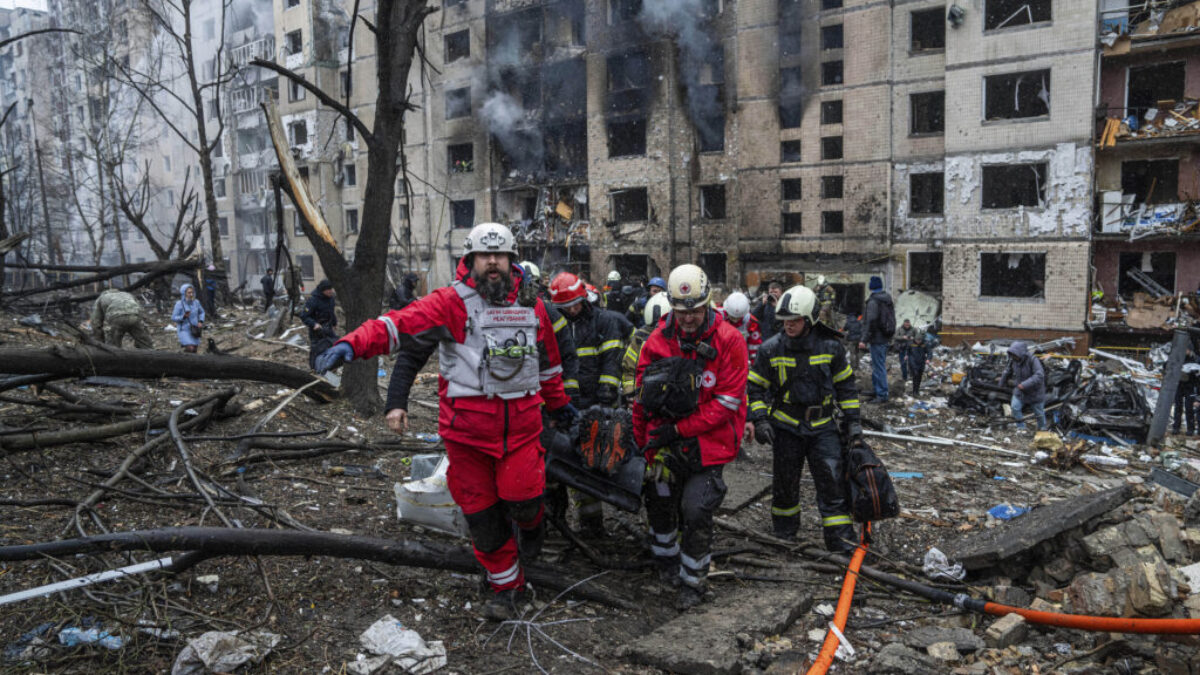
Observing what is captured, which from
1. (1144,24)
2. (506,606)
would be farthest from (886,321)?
(1144,24)

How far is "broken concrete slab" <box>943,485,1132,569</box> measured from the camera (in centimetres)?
452

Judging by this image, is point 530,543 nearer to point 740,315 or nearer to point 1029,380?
point 740,315

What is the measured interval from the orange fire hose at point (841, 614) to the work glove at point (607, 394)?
1858 millimetres

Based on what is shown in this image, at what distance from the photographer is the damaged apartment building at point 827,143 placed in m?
20.0

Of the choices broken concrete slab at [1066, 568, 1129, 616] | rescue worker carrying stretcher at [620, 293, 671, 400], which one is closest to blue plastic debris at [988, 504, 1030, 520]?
broken concrete slab at [1066, 568, 1129, 616]

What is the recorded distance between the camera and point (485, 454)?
3.96 meters

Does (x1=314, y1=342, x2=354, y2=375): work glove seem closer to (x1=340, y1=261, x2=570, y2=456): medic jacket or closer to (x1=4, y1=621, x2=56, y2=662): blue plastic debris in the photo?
(x1=340, y1=261, x2=570, y2=456): medic jacket

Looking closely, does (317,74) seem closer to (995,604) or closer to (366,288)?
(366,288)

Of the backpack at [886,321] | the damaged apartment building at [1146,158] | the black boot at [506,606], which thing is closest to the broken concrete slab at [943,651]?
the black boot at [506,606]

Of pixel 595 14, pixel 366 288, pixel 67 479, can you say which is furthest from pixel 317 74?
pixel 67 479

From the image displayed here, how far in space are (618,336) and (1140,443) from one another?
7.98 metres

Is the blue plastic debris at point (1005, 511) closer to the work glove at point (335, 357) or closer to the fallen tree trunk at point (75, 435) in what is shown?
the work glove at point (335, 357)

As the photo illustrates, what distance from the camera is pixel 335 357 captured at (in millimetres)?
3426

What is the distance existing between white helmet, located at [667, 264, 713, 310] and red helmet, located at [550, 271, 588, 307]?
104 cm
